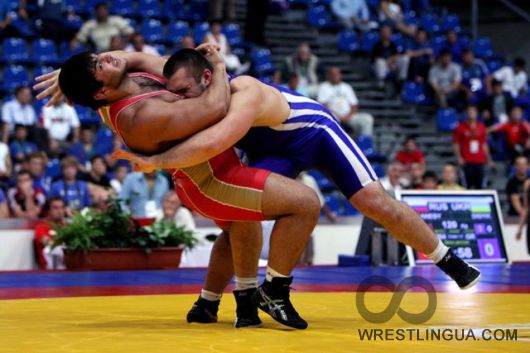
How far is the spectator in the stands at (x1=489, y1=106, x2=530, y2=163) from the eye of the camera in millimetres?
14359

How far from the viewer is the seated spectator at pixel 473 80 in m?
15.6

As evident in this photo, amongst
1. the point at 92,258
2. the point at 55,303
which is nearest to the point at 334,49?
the point at 92,258

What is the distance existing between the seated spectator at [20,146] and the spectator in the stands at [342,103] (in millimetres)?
4277

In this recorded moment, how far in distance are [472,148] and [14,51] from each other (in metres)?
5.86

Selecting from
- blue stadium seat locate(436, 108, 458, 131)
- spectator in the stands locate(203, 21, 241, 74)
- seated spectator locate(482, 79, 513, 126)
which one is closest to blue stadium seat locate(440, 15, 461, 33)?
seated spectator locate(482, 79, 513, 126)

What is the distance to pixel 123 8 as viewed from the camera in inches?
548

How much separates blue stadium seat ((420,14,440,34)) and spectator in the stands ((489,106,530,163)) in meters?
3.35

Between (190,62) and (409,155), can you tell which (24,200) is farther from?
(190,62)

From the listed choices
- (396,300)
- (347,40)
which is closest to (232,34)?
(347,40)

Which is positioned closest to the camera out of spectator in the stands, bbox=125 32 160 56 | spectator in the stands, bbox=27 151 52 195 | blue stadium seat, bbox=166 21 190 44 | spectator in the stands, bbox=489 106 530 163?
spectator in the stands, bbox=27 151 52 195

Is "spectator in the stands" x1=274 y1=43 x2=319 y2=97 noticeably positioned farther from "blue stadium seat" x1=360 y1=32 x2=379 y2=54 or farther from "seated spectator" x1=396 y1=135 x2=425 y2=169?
"blue stadium seat" x1=360 y1=32 x2=379 y2=54

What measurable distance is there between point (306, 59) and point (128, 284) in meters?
7.98

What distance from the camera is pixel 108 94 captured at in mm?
4078

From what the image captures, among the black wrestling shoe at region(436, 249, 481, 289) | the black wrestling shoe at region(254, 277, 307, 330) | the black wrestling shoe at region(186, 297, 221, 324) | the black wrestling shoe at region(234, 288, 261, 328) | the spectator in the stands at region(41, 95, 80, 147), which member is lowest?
the spectator in the stands at region(41, 95, 80, 147)
